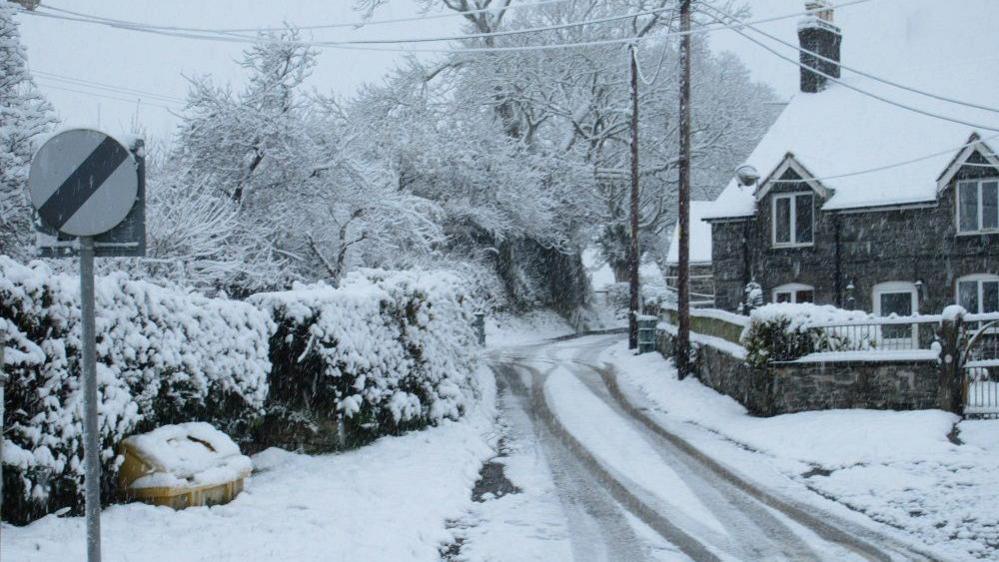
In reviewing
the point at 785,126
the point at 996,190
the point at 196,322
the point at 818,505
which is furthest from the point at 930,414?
the point at 785,126

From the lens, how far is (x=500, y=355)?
2831 centimetres

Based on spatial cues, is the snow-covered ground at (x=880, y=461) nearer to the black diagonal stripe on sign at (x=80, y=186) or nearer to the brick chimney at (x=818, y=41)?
the black diagonal stripe on sign at (x=80, y=186)

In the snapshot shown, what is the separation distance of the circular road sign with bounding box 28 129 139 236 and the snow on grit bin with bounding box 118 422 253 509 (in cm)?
344

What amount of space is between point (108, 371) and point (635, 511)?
209 inches

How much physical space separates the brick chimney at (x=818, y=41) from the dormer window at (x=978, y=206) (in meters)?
6.67

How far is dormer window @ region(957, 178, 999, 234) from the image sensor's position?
24.4 metres

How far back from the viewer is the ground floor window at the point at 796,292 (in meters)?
27.4

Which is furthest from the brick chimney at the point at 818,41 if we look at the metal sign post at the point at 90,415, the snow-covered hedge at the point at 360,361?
the metal sign post at the point at 90,415

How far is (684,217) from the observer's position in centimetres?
1917

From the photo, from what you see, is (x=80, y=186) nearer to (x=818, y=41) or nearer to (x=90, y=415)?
(x=90, y=415)

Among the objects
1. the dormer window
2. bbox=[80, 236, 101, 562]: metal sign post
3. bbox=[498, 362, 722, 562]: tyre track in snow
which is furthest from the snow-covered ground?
the dormer window

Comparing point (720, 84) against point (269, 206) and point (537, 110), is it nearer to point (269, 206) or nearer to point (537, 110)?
point (537, 110)

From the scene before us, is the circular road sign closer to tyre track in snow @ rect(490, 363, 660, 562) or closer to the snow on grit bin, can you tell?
the snow on grit bin

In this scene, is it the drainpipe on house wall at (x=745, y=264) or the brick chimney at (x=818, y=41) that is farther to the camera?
the brick chimney at (x=818, y=41)
